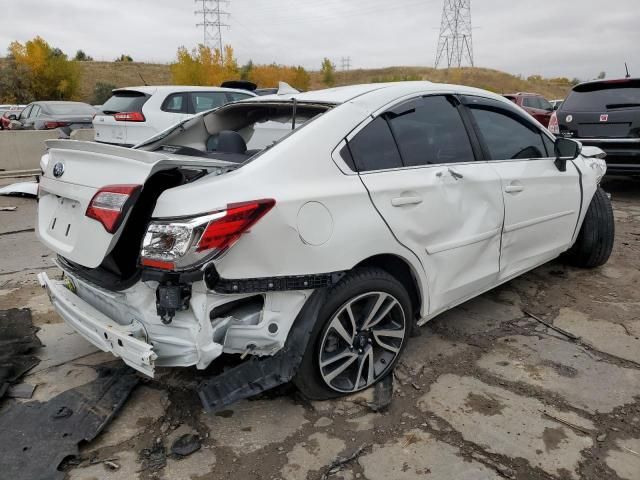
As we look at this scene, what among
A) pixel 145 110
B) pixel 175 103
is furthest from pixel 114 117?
pixel 175 103

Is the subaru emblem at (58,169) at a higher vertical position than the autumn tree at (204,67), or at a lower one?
lower

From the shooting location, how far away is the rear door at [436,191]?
2537mm

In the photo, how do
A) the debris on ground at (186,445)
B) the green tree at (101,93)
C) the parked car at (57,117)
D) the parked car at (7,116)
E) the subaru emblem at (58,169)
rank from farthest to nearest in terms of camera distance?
the green tree at (101,93) < the parked car at (7,116) < the parked car at (57,117) < the subaru emblem at (58,169) < the debris on ground at (186,445)

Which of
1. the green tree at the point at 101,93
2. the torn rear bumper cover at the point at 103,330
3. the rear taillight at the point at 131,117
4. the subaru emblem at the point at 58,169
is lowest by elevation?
the torn rear bumper cover at the point at 103,330

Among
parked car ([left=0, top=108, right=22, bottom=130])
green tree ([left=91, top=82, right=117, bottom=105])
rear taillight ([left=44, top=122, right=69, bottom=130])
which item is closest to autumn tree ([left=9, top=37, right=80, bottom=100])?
green tree ([left=91, top=82, right=117, bottom=105])

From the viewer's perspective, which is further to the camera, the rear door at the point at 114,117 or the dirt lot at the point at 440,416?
the rear door at the point at 114,117

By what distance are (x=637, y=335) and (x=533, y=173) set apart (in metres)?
1.26

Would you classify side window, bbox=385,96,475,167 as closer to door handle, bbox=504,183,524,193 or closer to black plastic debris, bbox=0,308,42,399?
door handle, bbox=504,183,524,193

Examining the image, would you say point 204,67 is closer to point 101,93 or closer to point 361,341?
point 101,93

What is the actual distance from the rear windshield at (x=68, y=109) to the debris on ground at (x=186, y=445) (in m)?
13.6

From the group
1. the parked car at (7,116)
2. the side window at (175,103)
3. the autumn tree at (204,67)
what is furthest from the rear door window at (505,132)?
the autumn tree at (204,67)

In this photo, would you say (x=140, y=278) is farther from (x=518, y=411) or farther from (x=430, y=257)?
(x=518, y=411)

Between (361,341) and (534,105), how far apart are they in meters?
15.4

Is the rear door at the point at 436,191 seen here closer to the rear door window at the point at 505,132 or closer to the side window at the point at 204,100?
the rear door window at the point at 505,132
